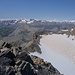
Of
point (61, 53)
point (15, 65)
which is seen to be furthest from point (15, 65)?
point (61, 53)

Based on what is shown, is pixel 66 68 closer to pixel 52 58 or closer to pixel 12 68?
pixel 52 58

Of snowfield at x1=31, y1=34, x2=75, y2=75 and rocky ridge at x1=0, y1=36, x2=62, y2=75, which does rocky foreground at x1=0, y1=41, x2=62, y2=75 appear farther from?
snowfield at x1=31, y1=34, x2=75, y2=75

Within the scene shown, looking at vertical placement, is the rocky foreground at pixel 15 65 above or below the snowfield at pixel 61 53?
above

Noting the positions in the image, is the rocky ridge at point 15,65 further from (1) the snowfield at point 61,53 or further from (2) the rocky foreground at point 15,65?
(1) the snowfield at point 61,53

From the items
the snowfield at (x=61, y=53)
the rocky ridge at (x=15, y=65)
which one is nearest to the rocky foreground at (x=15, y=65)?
the rocky ridge at (x=15, y=65)

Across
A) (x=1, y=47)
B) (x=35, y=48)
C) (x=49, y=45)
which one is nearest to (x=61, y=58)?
(x=35, y=48)

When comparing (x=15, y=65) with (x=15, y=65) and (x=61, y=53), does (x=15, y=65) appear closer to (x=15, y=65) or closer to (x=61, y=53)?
(x=15, y=65)

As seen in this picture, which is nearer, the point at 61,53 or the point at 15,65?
the point at 15,65

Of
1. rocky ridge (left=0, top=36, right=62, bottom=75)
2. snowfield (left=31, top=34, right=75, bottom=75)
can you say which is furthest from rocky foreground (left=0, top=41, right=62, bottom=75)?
snowfield (left=31, top=34, right=75, bottom=75)
